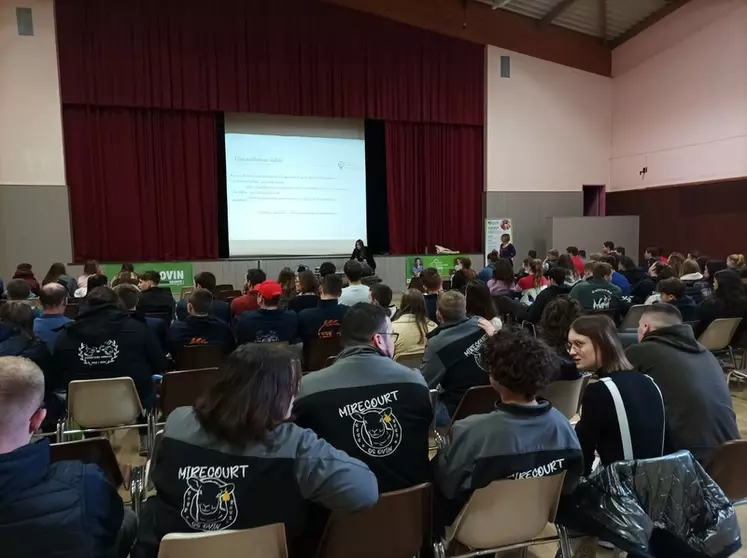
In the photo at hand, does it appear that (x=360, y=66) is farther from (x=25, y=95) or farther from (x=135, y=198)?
(x=25, y=95)

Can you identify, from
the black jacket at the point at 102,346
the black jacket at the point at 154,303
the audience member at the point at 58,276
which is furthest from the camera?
the audience member at the point at 58,276

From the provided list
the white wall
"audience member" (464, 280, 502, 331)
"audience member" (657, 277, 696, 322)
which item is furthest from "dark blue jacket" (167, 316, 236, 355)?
the white wall

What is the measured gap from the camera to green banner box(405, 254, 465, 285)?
13125mm

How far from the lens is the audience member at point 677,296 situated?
15.8 ft

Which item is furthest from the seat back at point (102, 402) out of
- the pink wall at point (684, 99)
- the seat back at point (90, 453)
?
the pink wall at point (684, 99)

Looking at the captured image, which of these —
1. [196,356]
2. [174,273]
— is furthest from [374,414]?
[174,273]

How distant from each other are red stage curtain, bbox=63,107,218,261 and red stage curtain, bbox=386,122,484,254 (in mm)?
4036

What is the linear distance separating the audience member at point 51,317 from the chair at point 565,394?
10.2 feet

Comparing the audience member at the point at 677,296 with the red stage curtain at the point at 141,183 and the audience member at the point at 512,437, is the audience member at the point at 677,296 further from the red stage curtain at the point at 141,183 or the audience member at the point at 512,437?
the red stage curtain at the point at 141,183

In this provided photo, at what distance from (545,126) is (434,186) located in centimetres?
314

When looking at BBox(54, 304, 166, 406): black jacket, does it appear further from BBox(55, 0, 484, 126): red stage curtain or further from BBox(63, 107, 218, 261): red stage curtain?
BBox(55, 0, 484, 126): red stage curtain

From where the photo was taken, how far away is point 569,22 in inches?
543

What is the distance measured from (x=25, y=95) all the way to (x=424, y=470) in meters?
11.2

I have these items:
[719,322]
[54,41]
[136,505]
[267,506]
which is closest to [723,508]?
[267,506]
